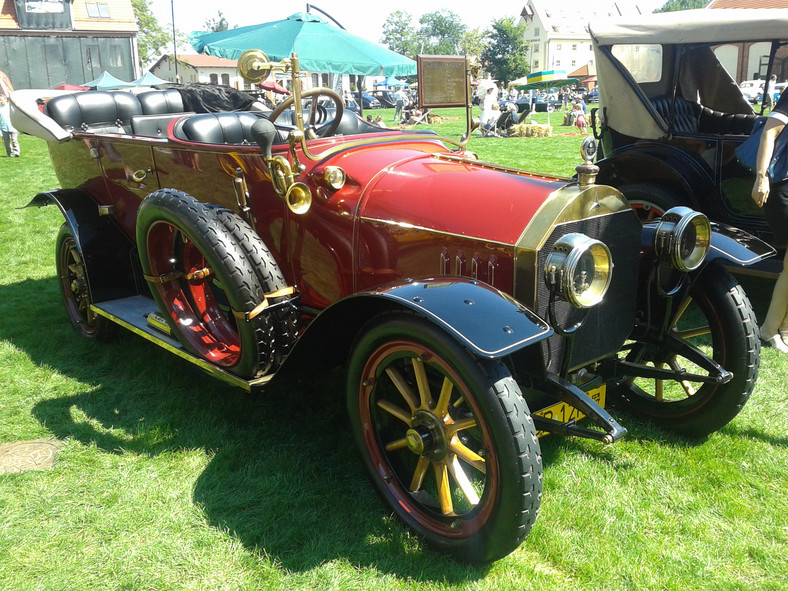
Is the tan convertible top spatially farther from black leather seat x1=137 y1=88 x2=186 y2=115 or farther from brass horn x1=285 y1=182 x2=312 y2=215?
brass horn x1=285 y1=182 x2=312 y2=215

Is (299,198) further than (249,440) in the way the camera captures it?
No

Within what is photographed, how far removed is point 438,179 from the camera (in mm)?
2824

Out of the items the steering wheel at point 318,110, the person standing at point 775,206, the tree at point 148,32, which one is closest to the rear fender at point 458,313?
the steering wheel at point 318,110

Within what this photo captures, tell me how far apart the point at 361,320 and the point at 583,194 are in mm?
1016

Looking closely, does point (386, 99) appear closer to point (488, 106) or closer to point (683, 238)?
point (488, 106)

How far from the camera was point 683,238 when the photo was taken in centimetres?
258

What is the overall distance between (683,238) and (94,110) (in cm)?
429

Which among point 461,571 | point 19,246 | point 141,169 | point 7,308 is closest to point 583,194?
point 461,571

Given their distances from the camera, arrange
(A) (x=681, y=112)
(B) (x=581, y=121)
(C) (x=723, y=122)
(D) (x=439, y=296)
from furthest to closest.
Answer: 1. (B) (x=581, y=121)
2. (C) (x=723, y=122)
3. (A) (x=681, y=112)
4. (D) (x=439, y=296)

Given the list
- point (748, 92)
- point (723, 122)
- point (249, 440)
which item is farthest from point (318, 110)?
point (748, 92)

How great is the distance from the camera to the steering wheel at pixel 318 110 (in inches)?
115

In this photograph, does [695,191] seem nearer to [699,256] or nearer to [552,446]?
[699,256]

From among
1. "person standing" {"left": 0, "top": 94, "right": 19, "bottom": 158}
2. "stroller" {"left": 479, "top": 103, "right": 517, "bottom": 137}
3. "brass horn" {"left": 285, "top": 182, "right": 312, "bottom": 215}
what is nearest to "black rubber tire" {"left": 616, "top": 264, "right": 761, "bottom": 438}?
"brass horn" {"left": 285, "top": 182, "right": 312, "bottom": 215}

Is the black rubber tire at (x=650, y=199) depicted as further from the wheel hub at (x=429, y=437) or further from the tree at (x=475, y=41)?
the tree at (x=475, y=41)
